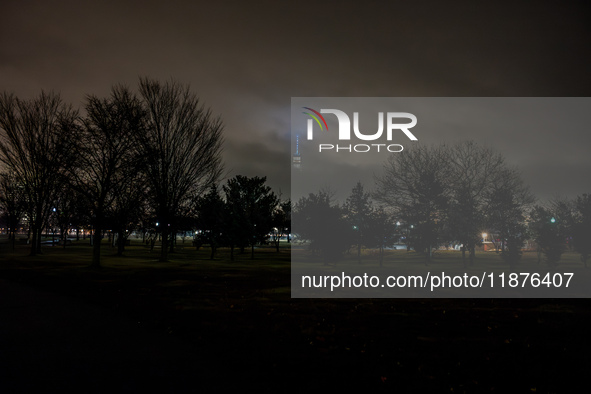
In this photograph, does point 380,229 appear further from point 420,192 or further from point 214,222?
point 214,222

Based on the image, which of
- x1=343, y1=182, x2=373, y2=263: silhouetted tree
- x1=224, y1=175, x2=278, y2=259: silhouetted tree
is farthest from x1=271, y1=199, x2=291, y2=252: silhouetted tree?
x1=343, y1=182, x2=373, y2=263: silhouetted tree

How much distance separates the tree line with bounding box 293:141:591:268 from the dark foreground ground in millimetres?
16488

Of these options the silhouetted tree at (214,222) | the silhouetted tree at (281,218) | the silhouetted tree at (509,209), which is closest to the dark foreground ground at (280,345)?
the silhouetted tree at (509,209)

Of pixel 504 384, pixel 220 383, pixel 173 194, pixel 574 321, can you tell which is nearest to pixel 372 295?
pixel 574 321

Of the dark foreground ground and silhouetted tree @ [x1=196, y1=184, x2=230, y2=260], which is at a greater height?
silhouetted tree @ [x1=196, y1=184, x2=230, y2=260]

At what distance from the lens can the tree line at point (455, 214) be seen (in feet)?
95.1

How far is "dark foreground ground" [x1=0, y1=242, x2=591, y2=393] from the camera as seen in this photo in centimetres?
542

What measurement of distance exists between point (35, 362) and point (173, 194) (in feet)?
83.0

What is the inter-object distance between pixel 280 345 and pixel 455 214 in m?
25.1

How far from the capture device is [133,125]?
2384cm

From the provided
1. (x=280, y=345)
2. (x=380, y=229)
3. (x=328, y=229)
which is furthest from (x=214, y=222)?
(x=280, y=345)

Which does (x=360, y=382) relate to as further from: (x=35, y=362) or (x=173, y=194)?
(x=173, y=194)

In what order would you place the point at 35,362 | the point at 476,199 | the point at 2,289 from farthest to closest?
the point at 476,199 < the point at 2,289 < the point at 35,362

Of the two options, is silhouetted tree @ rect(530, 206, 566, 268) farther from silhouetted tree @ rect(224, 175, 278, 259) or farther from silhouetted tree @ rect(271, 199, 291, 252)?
silhouetted tree @ rect(271, 199, 291, 252)
